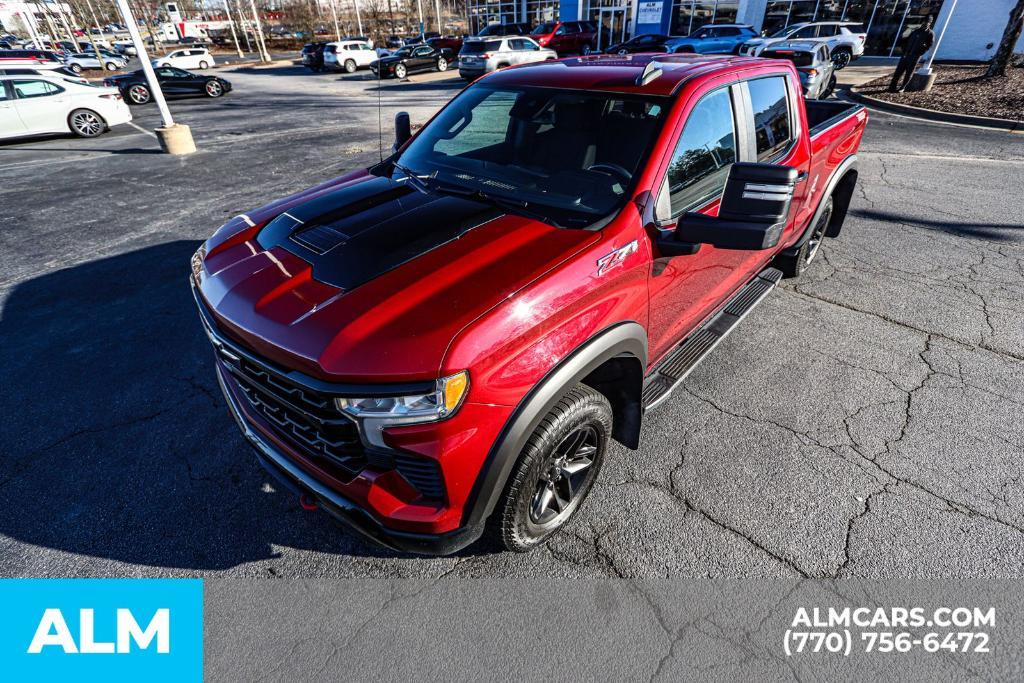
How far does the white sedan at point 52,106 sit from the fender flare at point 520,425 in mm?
15077

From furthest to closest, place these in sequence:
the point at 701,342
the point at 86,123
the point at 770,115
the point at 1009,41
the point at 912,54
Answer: the point at 912,54, the point at 1009,41, the point at 86,123, the point at 770,115, the point at 701,342

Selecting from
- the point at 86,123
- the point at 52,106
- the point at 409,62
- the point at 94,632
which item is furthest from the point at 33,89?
the point at 409,62

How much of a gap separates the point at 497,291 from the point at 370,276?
54 centimetres

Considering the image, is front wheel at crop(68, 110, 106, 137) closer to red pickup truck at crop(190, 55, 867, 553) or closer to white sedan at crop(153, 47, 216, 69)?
red pickup truck at crop(190, 55, 867, 553)

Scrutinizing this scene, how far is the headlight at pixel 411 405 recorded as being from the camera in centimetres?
171

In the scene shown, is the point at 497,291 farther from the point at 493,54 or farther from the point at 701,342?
the point at 493,54

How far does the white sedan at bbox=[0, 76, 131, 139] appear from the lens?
1100 cm

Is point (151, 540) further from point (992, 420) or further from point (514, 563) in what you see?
point (992, 420)

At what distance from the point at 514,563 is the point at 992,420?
3.23 meters

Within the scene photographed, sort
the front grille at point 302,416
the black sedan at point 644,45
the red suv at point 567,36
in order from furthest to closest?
the red suv at point 567,36
the black sedan at point 644,45
the front grille at point 302,416

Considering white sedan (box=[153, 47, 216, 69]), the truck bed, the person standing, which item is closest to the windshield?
the truck bed

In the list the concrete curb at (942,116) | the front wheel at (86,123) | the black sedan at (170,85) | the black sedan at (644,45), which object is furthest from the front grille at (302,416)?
the black sedan at (644,45)

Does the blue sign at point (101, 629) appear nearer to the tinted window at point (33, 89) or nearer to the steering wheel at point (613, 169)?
the steering wheel at point (613, 169)

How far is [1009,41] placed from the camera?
43.1ft
